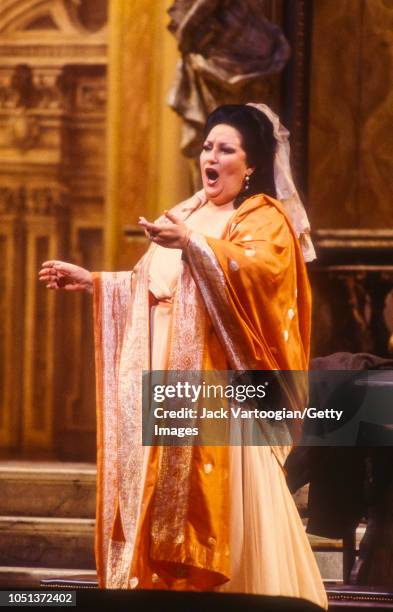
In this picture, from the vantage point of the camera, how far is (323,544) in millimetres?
4980

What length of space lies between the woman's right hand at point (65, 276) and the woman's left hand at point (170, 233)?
1.32ft

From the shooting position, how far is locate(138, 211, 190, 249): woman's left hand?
355cm

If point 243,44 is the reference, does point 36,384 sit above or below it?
below

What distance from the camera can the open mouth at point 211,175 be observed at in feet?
12.6

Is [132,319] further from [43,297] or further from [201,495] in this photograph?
[43,297]

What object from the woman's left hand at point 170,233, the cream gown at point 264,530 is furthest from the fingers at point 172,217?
the cream gown at point 264,530

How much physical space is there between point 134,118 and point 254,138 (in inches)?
79.8

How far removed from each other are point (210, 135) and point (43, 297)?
2.75m

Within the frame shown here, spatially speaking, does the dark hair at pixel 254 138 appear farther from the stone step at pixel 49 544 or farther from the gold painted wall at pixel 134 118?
the gold painted wall at pixel 134 118

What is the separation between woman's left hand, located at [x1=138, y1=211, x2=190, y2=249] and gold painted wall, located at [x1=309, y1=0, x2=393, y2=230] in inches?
86.8

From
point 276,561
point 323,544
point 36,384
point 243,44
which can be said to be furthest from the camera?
point 36,384

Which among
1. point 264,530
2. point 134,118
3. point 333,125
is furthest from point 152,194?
point 264,530

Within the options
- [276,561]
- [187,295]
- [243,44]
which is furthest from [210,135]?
[243,44]

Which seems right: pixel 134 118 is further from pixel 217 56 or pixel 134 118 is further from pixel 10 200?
pixel 10 200
